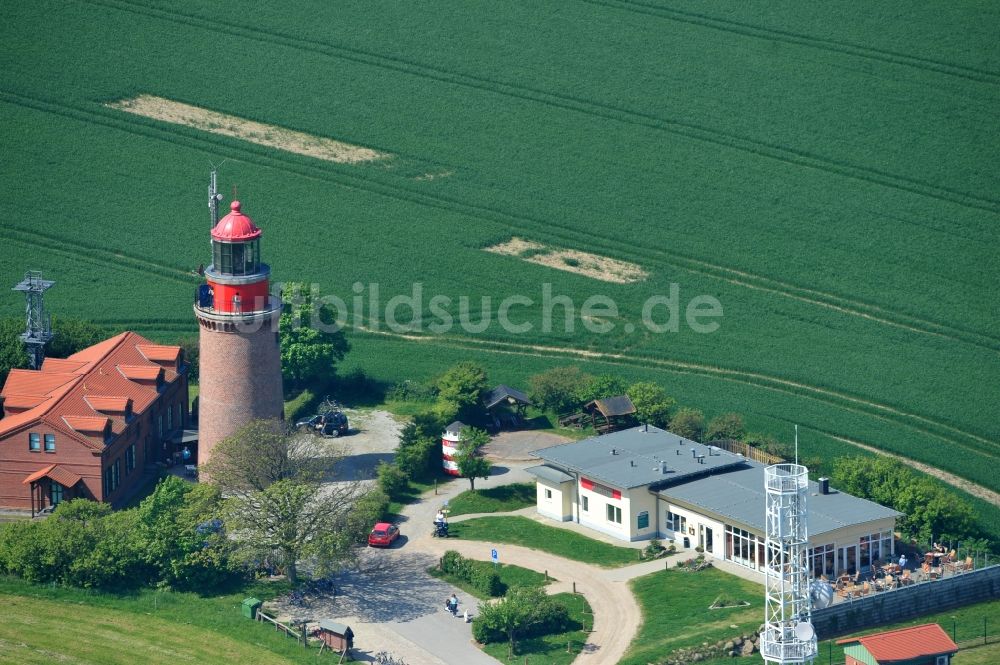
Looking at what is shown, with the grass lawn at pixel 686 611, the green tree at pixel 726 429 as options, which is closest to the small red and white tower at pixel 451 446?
the green tree at pixel 726 429

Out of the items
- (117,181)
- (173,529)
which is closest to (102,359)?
(173,529)

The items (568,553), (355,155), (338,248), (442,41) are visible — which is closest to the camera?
(568,553)

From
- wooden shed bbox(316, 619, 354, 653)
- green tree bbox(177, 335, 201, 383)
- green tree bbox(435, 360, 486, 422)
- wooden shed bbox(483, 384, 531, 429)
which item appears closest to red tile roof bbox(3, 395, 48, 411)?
green tree bbox(177, 335, 201, 383)

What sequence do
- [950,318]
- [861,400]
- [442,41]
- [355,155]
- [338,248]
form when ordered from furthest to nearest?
[442,41], [355,155], [338,248], [950,318], [861,400]

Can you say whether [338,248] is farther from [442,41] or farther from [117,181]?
[442,41]

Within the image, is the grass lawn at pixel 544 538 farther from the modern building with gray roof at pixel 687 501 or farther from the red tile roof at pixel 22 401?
the red tile roof at pixel 22 401

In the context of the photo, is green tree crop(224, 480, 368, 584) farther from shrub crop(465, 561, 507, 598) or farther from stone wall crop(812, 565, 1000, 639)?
stone wall crop(812, 565, 1000, 639)

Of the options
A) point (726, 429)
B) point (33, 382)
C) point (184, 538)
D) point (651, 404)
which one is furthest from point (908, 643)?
point (33, 382)
